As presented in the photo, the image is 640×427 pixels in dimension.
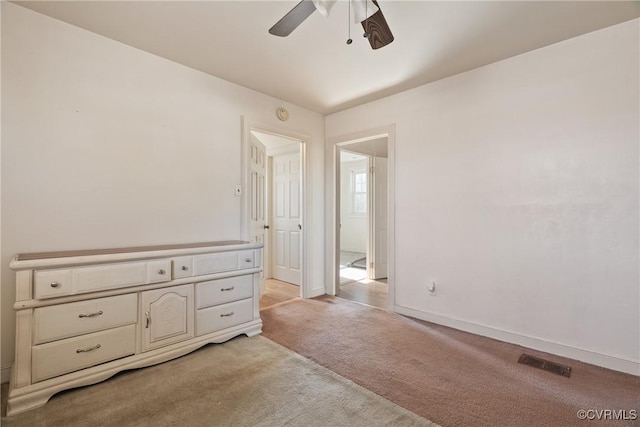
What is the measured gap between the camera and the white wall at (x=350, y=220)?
320 inches

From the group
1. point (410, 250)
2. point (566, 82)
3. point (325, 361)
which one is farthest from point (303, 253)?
point (566, 82)

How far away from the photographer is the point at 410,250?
10.6 feet

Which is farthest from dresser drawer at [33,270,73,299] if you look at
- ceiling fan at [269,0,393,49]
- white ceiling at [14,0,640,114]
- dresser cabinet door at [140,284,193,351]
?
ceiling fan at [269,0,393,49]

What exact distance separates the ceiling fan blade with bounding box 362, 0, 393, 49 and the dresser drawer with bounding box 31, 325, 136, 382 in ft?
7.97

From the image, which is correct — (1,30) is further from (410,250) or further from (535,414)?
(535,414)

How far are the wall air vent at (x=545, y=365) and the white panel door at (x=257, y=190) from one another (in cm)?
276

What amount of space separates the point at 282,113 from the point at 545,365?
3.41 meters

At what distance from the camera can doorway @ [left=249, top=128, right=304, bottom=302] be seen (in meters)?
4.13

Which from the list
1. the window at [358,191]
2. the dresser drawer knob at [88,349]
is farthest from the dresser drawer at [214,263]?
the window at [358,191]

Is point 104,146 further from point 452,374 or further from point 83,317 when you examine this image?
point 452,374

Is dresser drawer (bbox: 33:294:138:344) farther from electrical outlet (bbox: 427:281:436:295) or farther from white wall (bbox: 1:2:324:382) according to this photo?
electrical outlet (bbox: 427:281:436:295)

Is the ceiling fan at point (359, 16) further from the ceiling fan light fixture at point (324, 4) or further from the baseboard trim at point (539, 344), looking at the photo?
the baseboard trim at point (539, 344)

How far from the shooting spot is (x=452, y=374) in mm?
2084

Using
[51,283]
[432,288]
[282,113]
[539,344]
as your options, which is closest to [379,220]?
[432,288]
